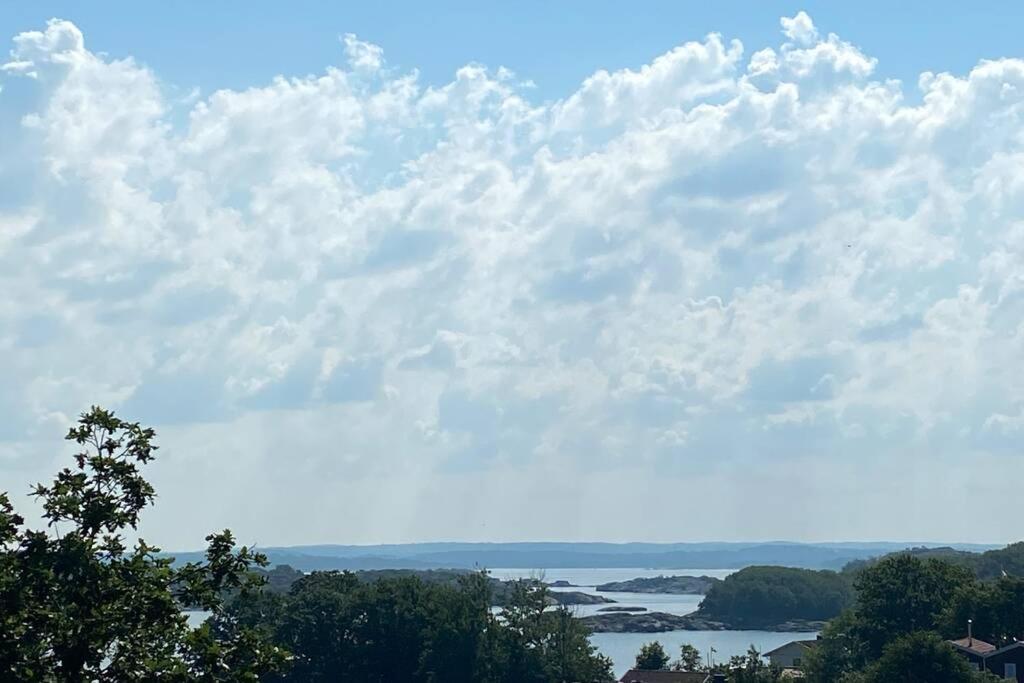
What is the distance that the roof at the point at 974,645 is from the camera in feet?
258

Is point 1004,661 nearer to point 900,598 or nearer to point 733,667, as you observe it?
point 900,598

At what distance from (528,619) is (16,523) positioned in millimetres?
74922

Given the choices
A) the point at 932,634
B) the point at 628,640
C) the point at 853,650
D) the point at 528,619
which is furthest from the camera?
the point at 628,640

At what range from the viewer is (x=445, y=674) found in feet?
295

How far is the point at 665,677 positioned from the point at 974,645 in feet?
66.6

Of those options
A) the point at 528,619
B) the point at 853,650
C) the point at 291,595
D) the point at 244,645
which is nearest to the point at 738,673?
the point at 853,650

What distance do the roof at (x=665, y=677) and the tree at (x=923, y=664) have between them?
19.9 m

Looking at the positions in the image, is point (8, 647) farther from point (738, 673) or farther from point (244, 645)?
point (738, 673)

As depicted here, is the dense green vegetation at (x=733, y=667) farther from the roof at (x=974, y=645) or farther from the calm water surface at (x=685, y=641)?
the calm water surface at (x=685, y=641)

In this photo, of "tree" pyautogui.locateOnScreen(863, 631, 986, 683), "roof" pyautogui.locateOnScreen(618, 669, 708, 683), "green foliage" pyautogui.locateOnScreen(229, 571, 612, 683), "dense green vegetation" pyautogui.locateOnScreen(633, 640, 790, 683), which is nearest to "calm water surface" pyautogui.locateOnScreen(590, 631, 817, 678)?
"dense green vegetation" pyautogui.locateOnScreen(633, 640, 790, 683)

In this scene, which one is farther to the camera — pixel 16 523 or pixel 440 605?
pixel 440 605

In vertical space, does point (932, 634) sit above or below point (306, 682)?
above

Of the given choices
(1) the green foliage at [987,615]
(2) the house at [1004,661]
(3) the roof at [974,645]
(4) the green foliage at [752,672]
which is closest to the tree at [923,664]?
(2) the house at [1004,661]

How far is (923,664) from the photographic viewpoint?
68.9 metres
